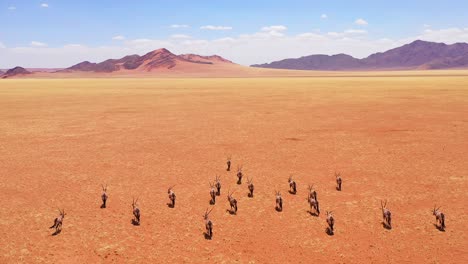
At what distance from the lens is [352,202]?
14.7 meters

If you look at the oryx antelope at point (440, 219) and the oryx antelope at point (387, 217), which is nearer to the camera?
the oryx antelope at point (440, 219)

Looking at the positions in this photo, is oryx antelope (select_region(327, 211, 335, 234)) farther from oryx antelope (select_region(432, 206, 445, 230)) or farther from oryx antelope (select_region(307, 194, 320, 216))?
oryx antelope (select_region(432, 206, 445, 230))

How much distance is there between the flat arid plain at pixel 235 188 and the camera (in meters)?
11.3

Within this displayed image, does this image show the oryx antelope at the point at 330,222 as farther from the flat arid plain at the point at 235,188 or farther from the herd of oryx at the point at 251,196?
the flat arid plain at the point at 235,188

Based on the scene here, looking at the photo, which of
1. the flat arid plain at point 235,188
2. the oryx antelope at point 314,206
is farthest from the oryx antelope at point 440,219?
the oryx antelope at point 314,206

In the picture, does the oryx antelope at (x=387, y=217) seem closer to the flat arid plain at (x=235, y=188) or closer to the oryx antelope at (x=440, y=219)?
the flat arid plain at (x=235, y=188)

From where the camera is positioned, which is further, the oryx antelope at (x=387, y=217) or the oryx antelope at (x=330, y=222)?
the oryx antelope at (x=387, y=217)

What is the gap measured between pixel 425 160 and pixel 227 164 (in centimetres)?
996

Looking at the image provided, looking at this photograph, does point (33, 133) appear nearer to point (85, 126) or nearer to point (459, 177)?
point (85, 126)

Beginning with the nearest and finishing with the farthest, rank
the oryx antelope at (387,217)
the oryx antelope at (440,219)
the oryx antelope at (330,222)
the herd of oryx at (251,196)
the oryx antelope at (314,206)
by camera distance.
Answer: the oryx antelope at (330,222) < the herd of oryx at (251,196) < the oryx antelope at (440,219) < the oryx antelope at (387,217) < the oryx antelope at (314,206)

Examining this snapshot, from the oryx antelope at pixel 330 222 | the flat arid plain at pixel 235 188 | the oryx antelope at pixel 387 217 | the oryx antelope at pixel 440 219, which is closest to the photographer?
the flat arid plain at pixel 235 188

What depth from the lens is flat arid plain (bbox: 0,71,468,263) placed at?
11344mm

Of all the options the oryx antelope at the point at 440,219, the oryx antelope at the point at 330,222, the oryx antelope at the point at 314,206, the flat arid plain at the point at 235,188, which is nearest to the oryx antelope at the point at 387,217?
the flat arid plain at the point at 235,188

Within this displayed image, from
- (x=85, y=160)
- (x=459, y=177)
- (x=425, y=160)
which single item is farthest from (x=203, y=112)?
(x=459, y=177)
